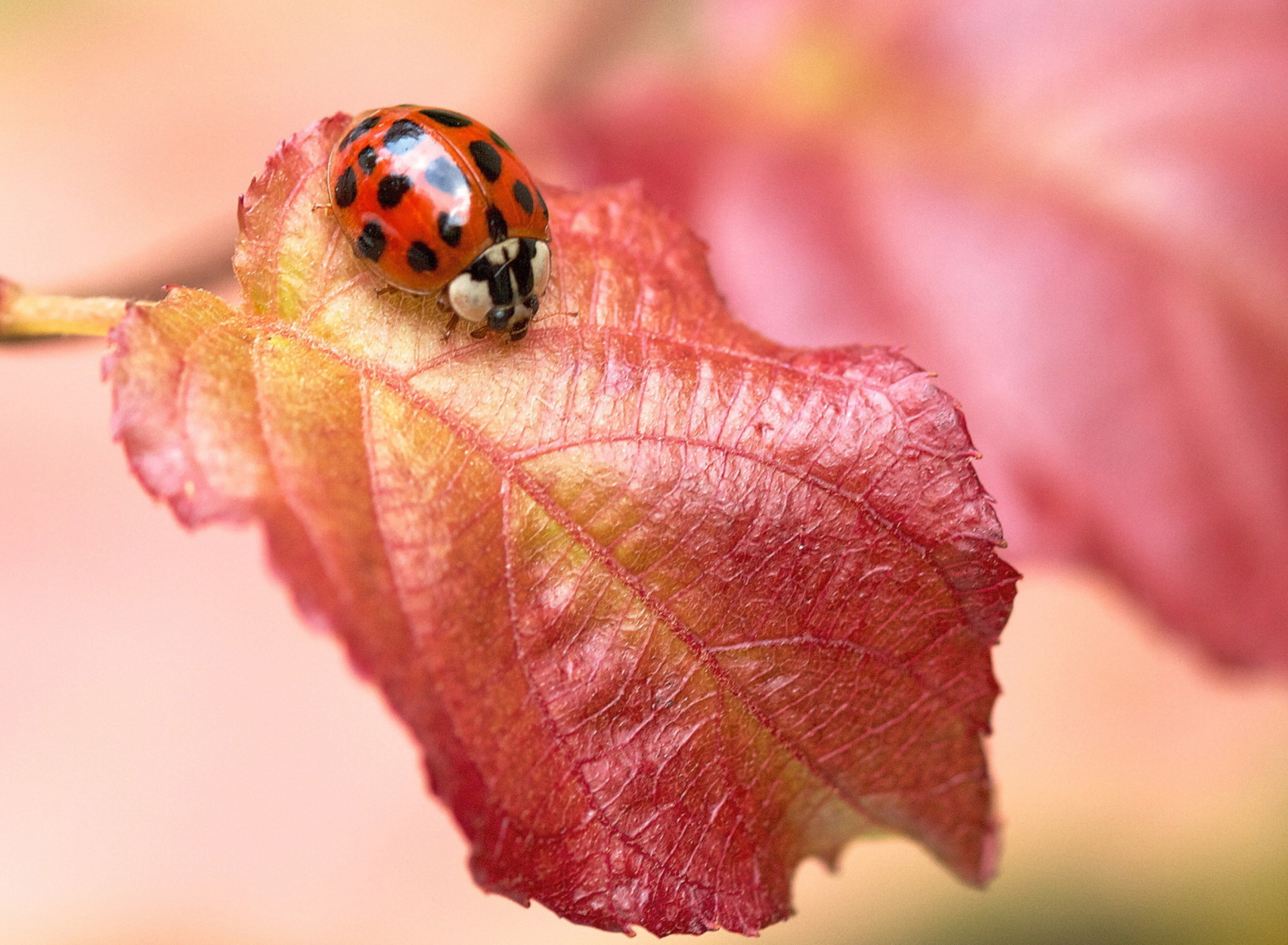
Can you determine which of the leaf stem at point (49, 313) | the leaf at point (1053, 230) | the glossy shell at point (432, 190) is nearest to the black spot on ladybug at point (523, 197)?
the glossy shell at point (432, 190)

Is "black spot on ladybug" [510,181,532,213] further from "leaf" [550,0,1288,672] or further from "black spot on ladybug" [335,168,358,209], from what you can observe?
"leaf" [550,0,1288,672]

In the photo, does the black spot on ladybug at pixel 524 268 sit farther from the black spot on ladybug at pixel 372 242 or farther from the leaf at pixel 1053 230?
the leaf at pixel 1053 230

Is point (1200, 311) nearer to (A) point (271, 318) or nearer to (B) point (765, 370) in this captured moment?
(B) point (765, 370)

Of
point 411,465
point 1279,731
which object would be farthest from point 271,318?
point 1279,731

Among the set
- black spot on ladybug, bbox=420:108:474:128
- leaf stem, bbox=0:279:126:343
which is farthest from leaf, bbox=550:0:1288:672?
leaf stem, bbox=0:279:126:343

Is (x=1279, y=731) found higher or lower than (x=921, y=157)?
lower

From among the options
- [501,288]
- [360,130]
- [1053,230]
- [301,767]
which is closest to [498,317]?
[501,288]

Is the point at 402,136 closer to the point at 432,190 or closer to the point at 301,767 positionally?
the point at 432,190
